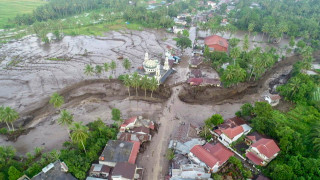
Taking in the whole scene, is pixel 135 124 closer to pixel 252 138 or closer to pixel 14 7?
pixel 252 138

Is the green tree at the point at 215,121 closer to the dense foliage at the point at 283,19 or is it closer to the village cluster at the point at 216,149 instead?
the village cluster at the point at 216,149

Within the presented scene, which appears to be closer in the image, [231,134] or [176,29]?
[231,134]

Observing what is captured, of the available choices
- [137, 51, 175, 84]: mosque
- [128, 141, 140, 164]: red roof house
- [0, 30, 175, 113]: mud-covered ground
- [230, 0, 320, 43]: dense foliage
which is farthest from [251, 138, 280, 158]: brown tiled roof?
[230, 0, 320, 43]: dense foliage

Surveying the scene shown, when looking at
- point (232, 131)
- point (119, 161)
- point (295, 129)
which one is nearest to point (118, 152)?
point (119, 161)

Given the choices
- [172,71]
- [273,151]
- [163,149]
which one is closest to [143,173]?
[163,149]

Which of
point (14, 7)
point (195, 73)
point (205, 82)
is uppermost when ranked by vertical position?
point (14, 7)

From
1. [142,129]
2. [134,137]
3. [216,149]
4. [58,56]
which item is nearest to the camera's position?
[216,149]

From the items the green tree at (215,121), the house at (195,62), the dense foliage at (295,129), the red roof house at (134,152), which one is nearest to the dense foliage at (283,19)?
the house at (195,62)
